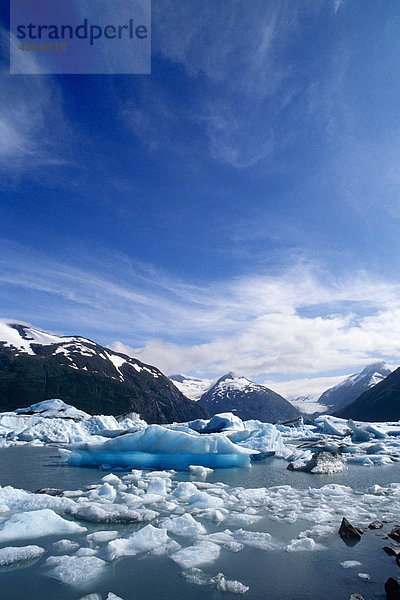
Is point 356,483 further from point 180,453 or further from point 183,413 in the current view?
point 183,413

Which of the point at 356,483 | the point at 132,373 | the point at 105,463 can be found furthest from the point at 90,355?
the point at 356,483

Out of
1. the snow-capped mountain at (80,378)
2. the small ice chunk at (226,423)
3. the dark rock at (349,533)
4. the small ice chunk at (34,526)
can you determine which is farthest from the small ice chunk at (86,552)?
the snow-capped mountain at (80,378)

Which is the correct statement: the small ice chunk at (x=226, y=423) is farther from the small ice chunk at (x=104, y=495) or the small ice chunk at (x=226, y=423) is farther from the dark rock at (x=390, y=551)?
the dark rock at (x=390, y=551)

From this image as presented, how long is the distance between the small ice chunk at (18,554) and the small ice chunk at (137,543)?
1.19 m

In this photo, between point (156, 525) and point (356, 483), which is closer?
point (156, 525)

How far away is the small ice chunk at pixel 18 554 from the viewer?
5.62m

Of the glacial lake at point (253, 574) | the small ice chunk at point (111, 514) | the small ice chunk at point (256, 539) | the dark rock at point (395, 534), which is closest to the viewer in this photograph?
the glacial lake at point (253, 574)

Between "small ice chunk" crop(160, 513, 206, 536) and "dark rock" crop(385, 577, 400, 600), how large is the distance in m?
3.65

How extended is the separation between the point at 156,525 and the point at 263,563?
2815mm

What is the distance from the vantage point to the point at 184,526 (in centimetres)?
746

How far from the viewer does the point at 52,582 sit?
498cm

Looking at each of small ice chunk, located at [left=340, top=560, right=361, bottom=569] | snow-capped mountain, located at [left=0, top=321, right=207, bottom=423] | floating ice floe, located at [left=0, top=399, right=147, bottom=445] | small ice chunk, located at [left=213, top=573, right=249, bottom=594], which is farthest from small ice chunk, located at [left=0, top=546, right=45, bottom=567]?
snow-capped mountain, located at [left=0, top=321, right=207, bottom=423]

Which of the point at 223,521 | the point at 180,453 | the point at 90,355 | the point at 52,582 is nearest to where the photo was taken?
the point at 52,582

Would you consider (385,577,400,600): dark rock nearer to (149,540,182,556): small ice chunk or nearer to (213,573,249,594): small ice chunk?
(213,573,249,594): small ice chunk
